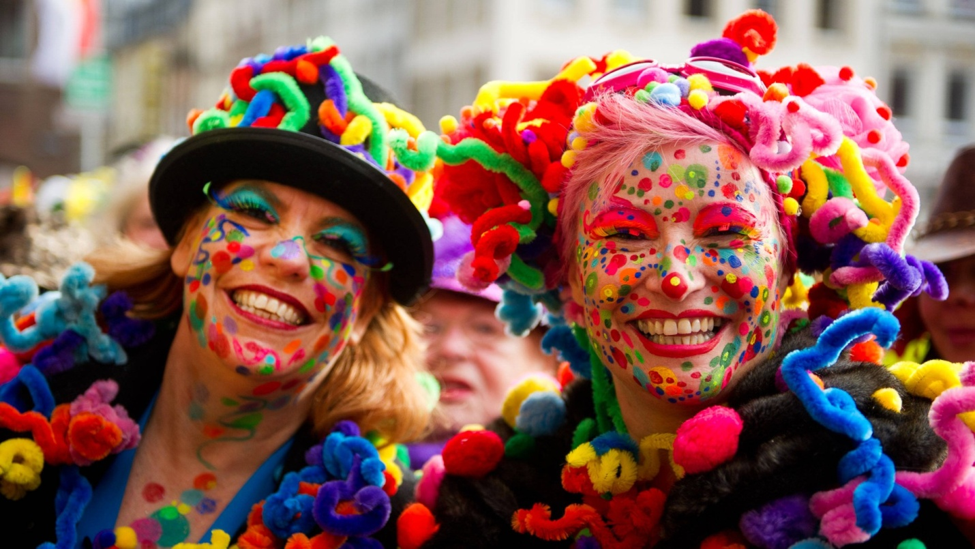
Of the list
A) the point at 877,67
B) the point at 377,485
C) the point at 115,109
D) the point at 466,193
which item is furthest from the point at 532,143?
the point at 115,109

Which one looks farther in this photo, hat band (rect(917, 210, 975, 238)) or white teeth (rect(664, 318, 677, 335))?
hat band (rect(917, 210, 975, 238))

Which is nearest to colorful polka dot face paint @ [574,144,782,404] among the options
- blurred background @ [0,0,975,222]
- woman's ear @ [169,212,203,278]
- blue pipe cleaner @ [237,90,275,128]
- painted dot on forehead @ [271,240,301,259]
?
painted dot on forehead @ [271,240,301,259]

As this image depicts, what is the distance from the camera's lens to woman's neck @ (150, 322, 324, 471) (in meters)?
3.11

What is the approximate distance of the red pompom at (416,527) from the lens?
2787 millimetres

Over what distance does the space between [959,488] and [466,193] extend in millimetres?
1444

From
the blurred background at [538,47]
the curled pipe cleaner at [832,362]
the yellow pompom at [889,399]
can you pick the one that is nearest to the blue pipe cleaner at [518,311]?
the curled pipe cleaner at [832,362]

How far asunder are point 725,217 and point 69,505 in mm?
2027

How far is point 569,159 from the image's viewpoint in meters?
2.59

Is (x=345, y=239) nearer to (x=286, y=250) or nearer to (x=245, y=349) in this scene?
(x=286, y=250)

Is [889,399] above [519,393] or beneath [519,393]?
above

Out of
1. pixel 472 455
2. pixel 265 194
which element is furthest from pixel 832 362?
pixel 265 194

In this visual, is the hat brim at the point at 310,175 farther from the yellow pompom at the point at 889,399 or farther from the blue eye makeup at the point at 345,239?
the yellow pompom at the point at 889,399

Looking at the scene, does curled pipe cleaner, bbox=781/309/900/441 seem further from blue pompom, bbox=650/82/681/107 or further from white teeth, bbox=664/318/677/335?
blue pompom, bbox=650/82/681/107

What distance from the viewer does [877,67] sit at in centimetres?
2388
